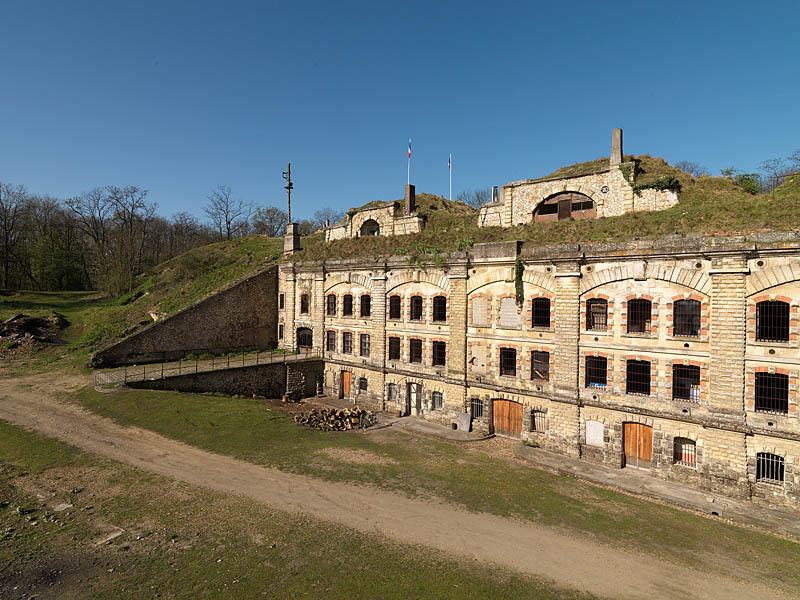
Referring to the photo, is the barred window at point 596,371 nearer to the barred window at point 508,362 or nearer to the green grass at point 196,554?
the barred window at point 508,362

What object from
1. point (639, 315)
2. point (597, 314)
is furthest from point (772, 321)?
point (597, 314)

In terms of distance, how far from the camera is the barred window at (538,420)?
77.7 ft

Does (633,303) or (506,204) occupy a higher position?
(506,204)

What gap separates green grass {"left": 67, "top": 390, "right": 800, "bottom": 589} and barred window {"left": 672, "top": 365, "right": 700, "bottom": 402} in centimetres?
498

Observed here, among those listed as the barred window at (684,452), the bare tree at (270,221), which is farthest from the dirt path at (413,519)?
the bare tree at (270,221)

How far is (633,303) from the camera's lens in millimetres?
20734

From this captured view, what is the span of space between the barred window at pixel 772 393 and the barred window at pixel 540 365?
8674mm

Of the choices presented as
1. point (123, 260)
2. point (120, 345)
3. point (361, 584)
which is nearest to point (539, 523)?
point (361, 584)

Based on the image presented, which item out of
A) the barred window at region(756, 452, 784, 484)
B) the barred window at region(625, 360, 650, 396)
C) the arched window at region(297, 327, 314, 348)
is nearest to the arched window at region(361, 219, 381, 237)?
the arched window at region(297, 327, 314, 348)

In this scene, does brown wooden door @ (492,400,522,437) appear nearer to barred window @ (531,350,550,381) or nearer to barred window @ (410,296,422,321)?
barred window @ (531,350,550,381)

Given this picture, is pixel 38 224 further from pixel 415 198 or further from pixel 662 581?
pixel 662 581

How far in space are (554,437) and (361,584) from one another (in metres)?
14.8

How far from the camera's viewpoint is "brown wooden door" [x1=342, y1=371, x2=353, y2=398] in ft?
109

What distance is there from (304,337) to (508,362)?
18.6 m
